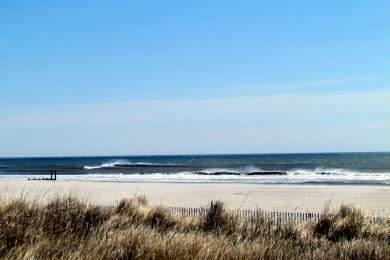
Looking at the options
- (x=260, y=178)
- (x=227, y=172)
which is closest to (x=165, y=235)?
(x=260, y=178)

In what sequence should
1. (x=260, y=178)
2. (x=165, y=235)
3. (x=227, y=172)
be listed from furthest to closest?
(x=227, y=172) < (x=260, y=178) < (x=165, y=235)

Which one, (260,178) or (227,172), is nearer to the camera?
(260,178)

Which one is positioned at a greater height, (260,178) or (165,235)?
(165,235)

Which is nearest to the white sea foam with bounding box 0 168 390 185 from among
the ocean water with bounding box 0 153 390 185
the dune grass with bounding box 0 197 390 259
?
the ocean water with bounding box 0 153 390 185

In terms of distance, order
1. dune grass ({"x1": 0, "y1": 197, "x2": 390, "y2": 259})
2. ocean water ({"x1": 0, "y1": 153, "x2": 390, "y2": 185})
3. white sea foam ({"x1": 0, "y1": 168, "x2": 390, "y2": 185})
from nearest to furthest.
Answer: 1. dune grass ({"x1": 0, "y1": 197, "x2": 390, "y2": 259})
2. white sea foam ({"x1": 0, "y1": 168, "x2": 390, "y2": 185})
3. ocean water ({"x1": 0, "y1": 153, "x2": 390, "y2": 185})

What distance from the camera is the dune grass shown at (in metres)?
6.54

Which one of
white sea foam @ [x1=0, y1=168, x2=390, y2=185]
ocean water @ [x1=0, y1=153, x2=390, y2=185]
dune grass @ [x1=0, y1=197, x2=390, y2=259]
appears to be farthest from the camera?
ocean water @ [x1=0, y1=153, x2=390, y2=185]

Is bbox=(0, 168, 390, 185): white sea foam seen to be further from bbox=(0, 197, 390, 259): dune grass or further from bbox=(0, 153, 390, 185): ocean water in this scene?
bbox=(0, 197, 390, 259): dune grass

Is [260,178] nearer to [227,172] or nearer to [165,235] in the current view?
[227,172]

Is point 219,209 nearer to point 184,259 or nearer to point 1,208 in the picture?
point 1,208

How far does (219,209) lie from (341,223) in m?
2.57

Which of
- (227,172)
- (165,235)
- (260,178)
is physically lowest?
(260,178)

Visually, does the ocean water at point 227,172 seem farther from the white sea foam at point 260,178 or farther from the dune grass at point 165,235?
the dune grass at point 165,235

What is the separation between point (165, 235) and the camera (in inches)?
321
